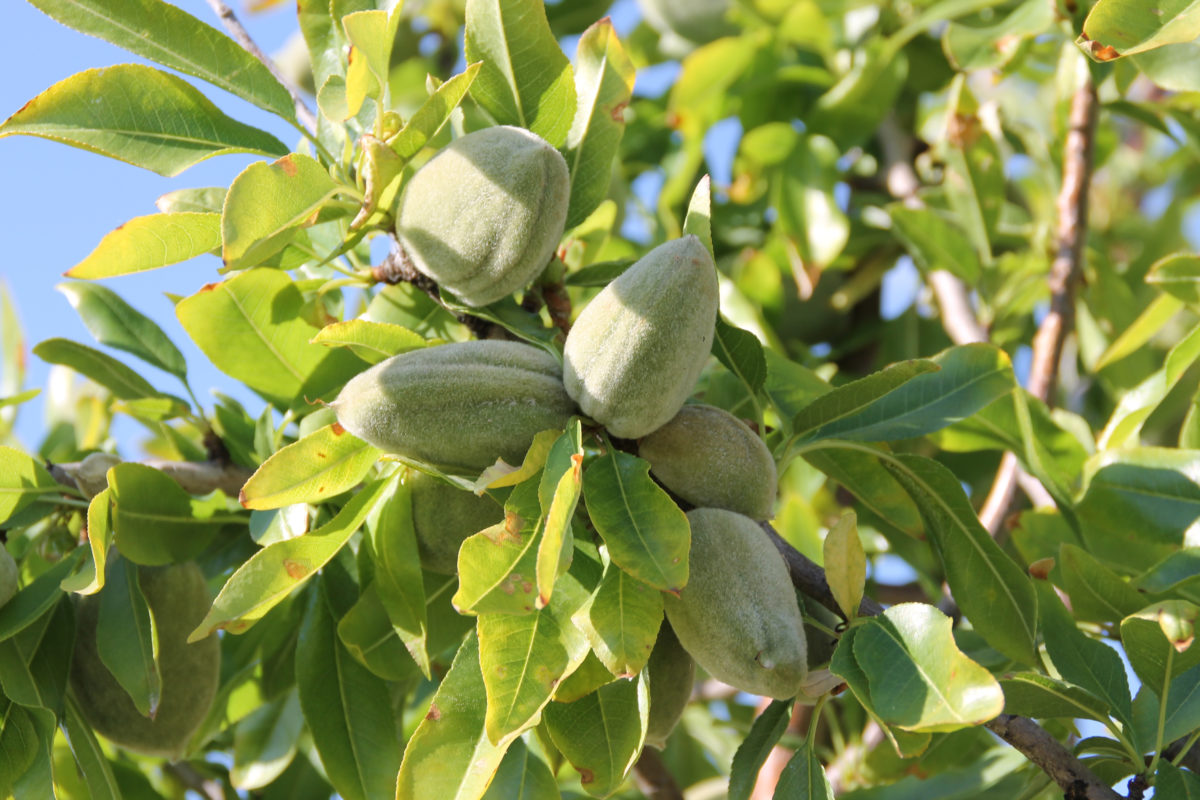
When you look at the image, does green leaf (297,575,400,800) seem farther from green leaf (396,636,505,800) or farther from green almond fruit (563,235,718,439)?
green almond fruit (563,235,718,439)

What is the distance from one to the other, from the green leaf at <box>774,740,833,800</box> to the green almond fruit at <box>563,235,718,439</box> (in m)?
0.33

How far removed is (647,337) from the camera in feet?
2.97

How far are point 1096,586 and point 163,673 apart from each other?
3.10ft

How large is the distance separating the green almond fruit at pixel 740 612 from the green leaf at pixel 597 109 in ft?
1.28

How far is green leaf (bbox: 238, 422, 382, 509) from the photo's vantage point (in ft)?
3.21

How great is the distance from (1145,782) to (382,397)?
739 mm

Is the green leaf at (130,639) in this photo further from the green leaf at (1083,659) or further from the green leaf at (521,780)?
the green leaf at (1083,659)

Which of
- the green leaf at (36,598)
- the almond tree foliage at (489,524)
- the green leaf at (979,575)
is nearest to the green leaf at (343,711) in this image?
the almond tree foliage at (489,524)

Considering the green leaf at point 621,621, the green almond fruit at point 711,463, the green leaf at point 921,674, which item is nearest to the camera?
the green leaf at point 921,674

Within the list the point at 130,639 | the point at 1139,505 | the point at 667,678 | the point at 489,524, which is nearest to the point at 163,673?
the point at 130,639

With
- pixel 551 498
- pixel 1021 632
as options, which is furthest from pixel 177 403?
pixel 1021 632

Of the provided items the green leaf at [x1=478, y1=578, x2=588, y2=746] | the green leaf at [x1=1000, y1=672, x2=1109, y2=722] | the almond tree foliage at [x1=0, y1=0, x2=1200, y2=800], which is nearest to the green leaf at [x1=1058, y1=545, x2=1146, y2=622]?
the almond tree foliage at [x1=0, y1=0, x2=1200, y2=800]

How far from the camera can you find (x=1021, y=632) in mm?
1108

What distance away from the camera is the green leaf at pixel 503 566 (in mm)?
869
